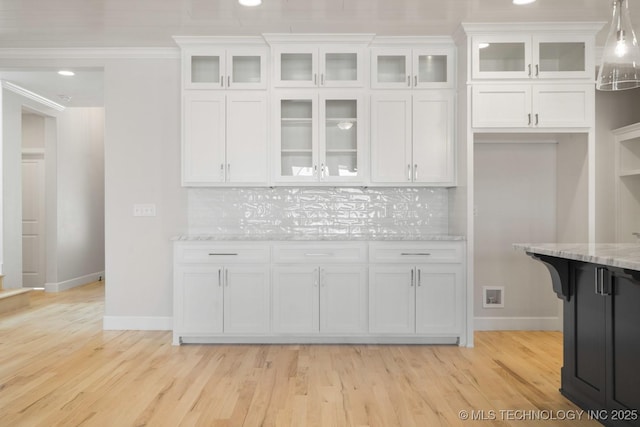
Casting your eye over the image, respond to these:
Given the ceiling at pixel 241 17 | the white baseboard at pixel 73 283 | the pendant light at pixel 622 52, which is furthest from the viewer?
the white baseboard at pixel 73 283

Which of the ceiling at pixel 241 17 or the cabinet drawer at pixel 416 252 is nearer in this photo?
the ceiling at pixel 241 17

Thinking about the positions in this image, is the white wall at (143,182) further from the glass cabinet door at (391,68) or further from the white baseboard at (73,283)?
the white baseboard at (73,283)

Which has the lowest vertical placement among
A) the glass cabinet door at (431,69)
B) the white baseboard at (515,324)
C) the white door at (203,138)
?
the white baseboard at (515,324)

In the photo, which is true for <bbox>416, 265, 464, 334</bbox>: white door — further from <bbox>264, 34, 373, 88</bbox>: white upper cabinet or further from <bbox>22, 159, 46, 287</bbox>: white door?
<bbox>22, 159, 46, 287</bbox>: white door

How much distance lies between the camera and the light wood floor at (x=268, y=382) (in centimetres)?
260

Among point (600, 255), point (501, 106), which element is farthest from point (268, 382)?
point (501, 106)

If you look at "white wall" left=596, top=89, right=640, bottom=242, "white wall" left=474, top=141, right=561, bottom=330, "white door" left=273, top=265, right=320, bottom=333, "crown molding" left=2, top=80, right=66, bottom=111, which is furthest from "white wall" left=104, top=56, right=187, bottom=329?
"white wall" left=596, top=89, right=640, bottom=242

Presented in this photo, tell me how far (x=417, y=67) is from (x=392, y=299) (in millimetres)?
1977

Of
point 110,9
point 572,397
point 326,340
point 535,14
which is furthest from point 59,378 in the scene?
point 535,14

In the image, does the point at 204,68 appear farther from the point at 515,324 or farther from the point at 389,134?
the point at 515,324

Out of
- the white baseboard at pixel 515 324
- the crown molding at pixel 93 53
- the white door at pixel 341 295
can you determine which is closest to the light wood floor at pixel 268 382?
the white baseboard at pixel 515 324

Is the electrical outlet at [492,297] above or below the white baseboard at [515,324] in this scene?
above

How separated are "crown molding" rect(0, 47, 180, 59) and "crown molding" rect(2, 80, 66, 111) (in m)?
1.42

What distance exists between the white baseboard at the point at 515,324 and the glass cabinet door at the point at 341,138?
1.79 meters
